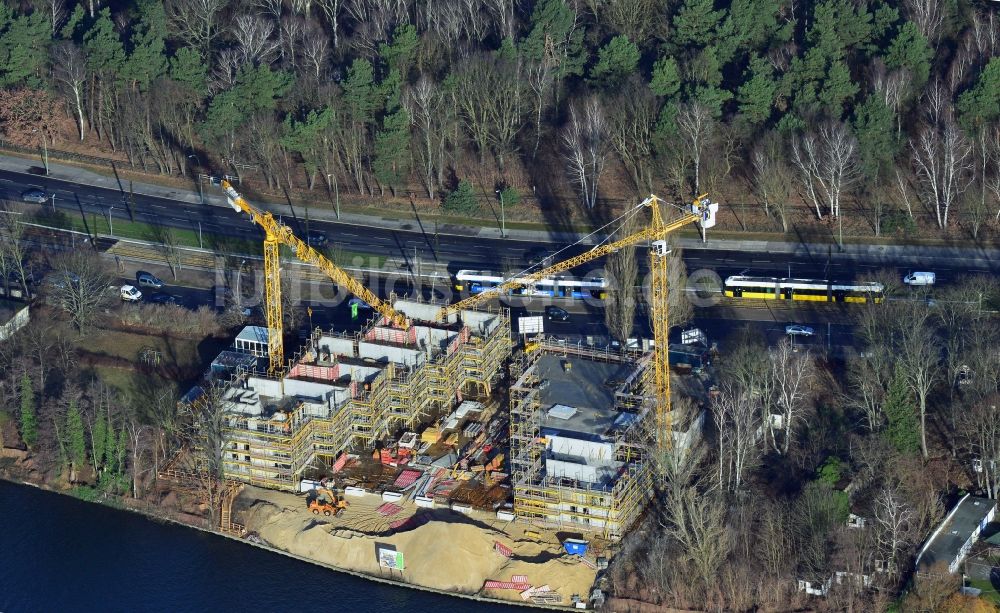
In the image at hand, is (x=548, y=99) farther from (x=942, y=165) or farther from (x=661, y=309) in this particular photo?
(x=661, y=309)

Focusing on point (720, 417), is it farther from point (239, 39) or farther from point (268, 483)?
point (239, 39)

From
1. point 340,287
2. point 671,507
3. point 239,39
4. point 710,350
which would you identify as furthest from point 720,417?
point 239,39

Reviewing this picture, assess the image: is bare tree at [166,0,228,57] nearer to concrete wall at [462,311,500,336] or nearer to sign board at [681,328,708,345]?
Answer: concrete wall at [462,311,500,336]

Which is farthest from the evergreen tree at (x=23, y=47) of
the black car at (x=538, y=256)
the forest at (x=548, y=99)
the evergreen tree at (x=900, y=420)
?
the evergreen tree at (x=900, y=420)

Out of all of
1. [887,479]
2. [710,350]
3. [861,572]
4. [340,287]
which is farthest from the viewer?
[340,287]

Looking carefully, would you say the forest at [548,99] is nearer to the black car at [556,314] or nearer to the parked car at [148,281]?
the black car at [556,314]

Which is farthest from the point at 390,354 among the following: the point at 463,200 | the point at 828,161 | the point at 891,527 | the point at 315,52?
the point at 315,52
